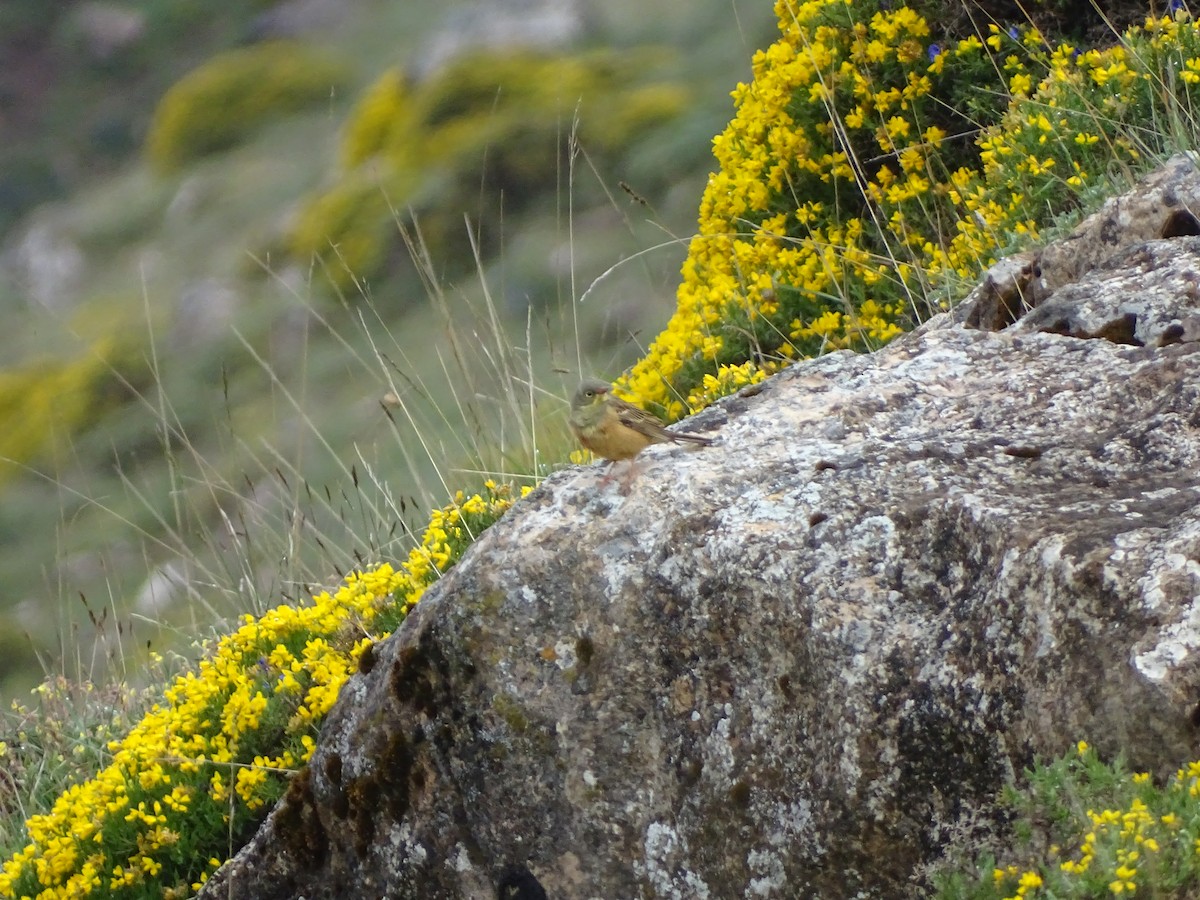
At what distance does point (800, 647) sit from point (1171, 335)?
53.6 inches

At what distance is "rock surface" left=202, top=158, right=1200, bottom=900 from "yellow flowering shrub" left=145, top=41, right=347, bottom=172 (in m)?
40.0

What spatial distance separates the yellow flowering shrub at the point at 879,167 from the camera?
217 inches

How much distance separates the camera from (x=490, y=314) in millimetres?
6172

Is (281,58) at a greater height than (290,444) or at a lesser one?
greater

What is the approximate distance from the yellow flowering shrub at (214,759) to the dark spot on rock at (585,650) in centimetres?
120

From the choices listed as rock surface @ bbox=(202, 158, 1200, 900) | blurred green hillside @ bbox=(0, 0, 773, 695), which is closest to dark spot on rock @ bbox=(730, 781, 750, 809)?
rock surface @ bbox=(202, 158, 1200, 900)

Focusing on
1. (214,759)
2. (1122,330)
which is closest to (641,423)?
(1122,330)

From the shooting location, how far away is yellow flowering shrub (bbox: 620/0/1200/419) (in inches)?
217

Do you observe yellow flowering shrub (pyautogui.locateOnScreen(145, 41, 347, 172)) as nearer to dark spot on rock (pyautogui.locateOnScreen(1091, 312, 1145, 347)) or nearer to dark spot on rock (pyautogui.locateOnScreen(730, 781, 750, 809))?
dark spot on rock (pyautogui.locateOnScreen(1091, 312, 1145, 347))

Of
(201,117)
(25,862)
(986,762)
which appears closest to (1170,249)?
(986,762)

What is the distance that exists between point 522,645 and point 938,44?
4.50m

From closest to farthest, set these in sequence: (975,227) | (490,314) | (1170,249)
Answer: (1170,249) < (975,227) < (490,314)

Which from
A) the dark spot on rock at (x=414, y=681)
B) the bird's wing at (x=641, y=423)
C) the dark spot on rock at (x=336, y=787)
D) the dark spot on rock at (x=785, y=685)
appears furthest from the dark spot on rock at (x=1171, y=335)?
the dark spot on rock at (x=336, y=787)

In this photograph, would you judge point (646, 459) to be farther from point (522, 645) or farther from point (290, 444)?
point (290, 444)
